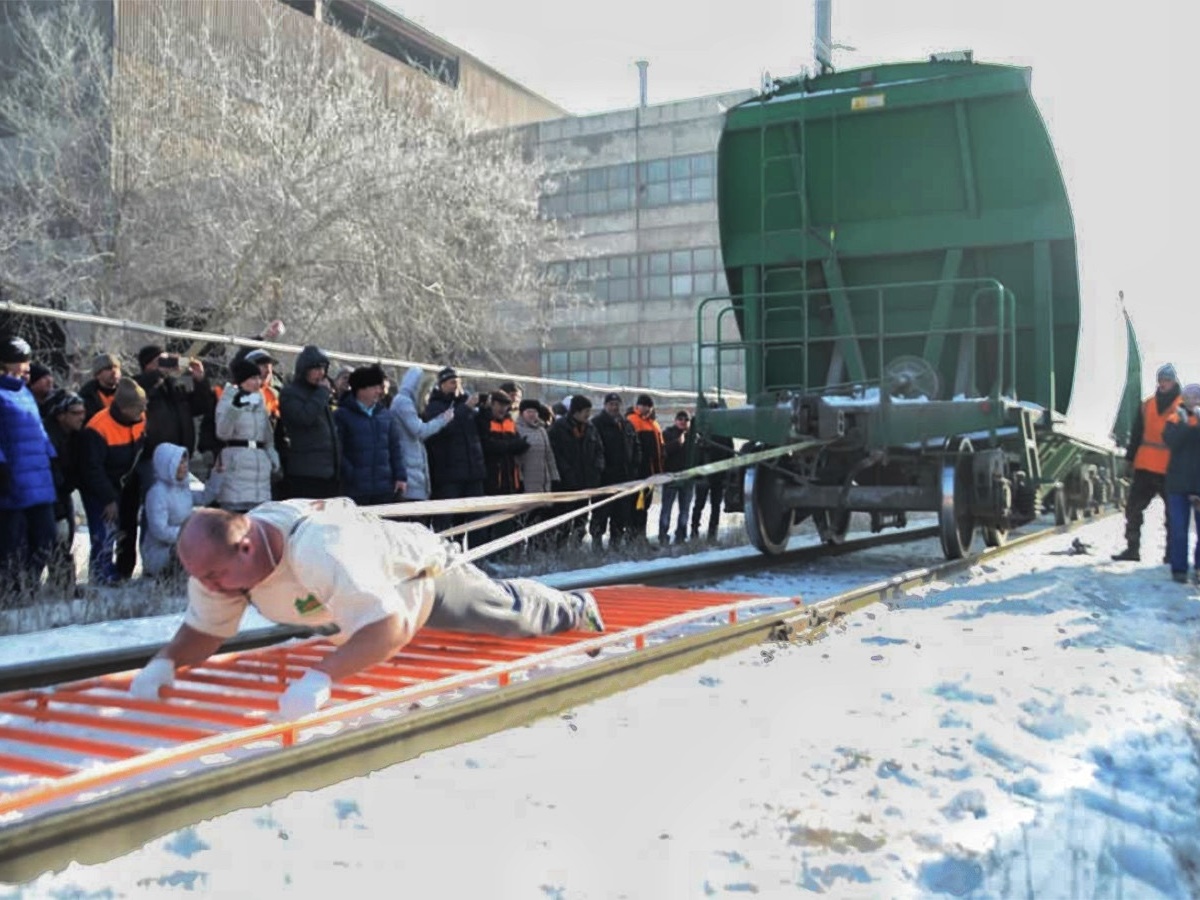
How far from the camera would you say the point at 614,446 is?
11.5 m

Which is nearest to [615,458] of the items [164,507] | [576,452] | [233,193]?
[576,452]

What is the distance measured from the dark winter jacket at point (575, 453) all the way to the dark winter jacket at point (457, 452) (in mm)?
1449

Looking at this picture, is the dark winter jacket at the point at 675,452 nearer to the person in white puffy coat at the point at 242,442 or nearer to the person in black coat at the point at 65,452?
the person in white puffy coat at the point at 242,442

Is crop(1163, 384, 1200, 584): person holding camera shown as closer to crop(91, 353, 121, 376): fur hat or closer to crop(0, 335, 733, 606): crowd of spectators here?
crop(0, 335, 733, 606): crowd of spectators

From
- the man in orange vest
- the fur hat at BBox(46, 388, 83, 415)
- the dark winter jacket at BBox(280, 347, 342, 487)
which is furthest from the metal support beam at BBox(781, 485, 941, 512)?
the fur hat at BBox(46, 388, 83, 415)

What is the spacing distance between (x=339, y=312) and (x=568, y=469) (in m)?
10.4

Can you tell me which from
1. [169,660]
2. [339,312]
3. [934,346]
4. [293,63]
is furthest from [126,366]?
[169,660]

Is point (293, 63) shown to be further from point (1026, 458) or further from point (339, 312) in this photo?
point (1026, 458)

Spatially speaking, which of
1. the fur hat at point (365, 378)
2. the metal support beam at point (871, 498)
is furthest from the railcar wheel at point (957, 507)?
the fur hat at point (365, 378)

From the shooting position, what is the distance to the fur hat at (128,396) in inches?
288

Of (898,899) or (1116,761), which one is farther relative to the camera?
(1116,761)

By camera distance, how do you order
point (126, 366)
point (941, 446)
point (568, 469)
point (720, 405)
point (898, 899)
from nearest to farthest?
point (898, 899), point (941, 446), point (720, 405), point (568, 469), point (126, 366)

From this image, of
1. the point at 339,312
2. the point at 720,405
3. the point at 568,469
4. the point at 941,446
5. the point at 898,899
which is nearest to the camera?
the point at 898,899

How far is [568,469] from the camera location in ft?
34.6
